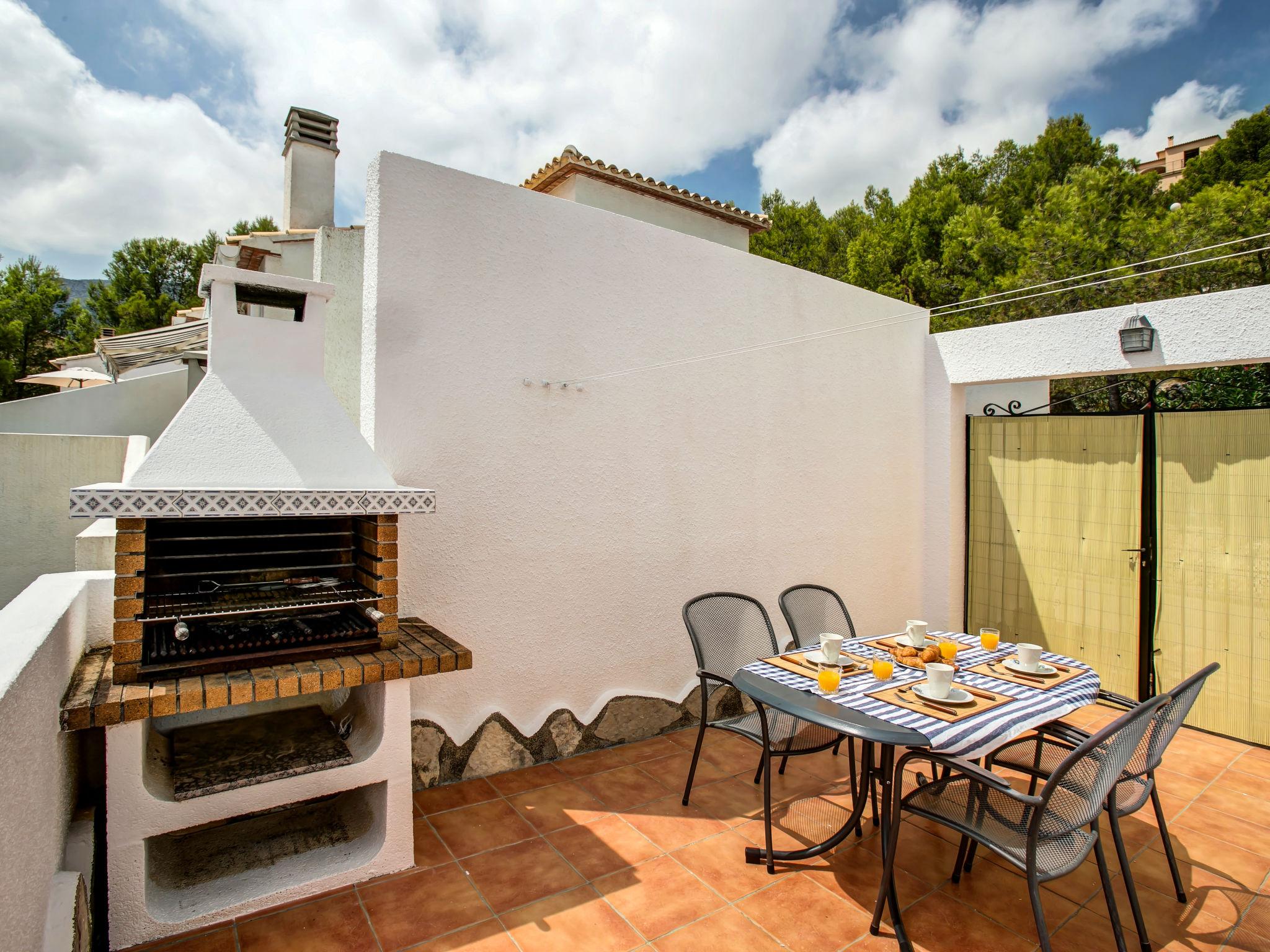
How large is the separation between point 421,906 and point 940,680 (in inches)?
96.6

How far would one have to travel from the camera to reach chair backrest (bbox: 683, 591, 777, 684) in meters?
3.96

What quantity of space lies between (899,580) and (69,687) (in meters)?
6.14

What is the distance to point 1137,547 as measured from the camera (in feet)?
17.1

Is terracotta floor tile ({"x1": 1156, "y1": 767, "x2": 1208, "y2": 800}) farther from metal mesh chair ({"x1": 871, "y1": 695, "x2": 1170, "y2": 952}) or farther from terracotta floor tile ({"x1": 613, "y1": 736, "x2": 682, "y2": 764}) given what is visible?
terracotta floor tile ({"x1": 613, "y1": 736, "x2": 682, "y2": 764})

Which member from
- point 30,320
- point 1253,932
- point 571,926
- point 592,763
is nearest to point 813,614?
point 592,763

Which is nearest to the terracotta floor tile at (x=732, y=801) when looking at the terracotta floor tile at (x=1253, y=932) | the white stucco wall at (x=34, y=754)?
the terracotta floor tile at (x=1253, y=932)

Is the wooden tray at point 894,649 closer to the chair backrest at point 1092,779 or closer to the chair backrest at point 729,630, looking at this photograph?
the chair backrest at point 729,630

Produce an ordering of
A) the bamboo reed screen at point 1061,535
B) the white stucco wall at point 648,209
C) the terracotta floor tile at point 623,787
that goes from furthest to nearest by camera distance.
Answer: the white stucco wall at point 648,209
the bamboo reed screen at point 1061,535
the terracotta floor tile at point 623,787

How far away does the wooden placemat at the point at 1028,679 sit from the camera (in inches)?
120

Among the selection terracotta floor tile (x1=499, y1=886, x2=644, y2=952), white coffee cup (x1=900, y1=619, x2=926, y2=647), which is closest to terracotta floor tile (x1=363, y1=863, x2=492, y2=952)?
terracotta floor tile (x1=499, y1=886, x2=644, y2=952)

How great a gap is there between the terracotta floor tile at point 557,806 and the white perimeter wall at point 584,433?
1.62ft

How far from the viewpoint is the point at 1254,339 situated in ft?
14.6

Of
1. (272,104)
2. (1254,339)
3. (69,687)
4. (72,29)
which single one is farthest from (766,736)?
(272,104)

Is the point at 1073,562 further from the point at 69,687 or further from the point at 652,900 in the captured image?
the point at 69,687
